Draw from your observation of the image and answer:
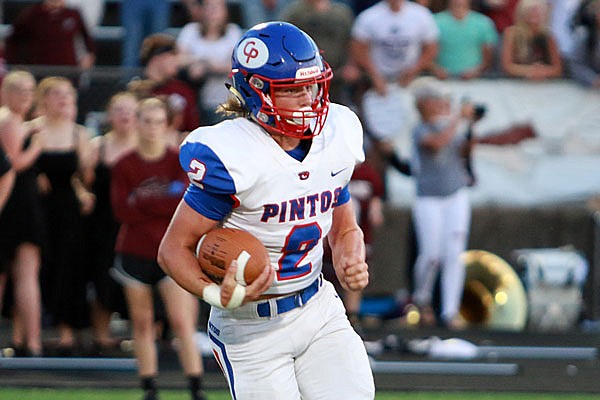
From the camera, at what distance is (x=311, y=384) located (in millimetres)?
4324

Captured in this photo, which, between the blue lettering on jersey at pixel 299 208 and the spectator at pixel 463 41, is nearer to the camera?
the blue lettering on jersey at pixel 299 208

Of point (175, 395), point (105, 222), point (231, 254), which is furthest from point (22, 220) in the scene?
point (231, 254)

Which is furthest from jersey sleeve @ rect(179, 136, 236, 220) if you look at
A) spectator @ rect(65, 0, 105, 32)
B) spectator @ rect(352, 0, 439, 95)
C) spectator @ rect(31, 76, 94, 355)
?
spectator @ rect(65, 0, 105, 32)

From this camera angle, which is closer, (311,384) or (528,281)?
(311,384)

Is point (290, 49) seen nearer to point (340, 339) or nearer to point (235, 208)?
point (235, 208)

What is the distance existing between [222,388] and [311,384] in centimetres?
311

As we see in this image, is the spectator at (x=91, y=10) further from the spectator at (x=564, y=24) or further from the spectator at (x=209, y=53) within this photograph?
the spectator at (x=564, y=24)

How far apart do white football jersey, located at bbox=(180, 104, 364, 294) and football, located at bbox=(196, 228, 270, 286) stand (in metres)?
0.09

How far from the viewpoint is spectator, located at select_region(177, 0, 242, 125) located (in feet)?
31.8

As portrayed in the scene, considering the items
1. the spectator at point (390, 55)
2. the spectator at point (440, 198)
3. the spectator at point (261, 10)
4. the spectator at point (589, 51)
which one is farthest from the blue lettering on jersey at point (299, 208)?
the spectator at point (261, 10)

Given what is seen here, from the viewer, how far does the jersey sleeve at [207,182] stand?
4.16m

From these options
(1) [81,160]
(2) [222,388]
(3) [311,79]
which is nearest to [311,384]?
(3) [311,79]

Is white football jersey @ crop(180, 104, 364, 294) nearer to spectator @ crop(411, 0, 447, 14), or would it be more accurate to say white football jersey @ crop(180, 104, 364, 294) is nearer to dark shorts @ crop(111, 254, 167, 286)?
dark shorts @ crop(111, 254, 167, 286)

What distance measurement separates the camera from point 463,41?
1034 cm
